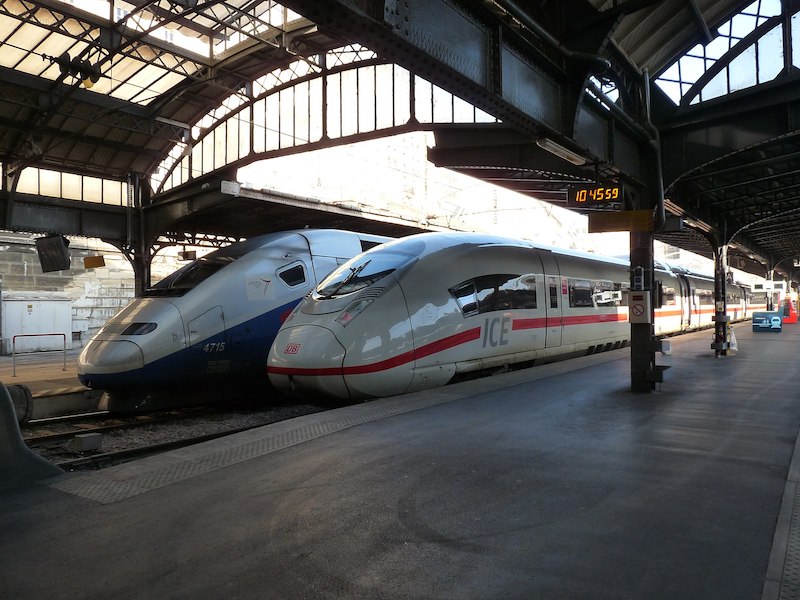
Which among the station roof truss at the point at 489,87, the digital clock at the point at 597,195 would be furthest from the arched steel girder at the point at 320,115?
the digital clock at the point at 597,195

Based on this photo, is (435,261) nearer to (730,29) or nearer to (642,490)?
(642,490)

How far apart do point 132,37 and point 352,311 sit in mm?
12043

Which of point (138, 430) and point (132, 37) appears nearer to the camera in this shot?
point (138, 430)

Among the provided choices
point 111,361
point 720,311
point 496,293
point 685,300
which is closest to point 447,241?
point 496,293

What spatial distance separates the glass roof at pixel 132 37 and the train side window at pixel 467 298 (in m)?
9.99

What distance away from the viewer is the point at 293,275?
1018 centimetres

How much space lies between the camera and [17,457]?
4473 millimetres

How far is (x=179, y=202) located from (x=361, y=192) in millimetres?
19422

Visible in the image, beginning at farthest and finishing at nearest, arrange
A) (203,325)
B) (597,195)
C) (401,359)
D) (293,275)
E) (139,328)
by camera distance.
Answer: (293,275)
(203,325)
(139,328)
(597,195)
(401,359)

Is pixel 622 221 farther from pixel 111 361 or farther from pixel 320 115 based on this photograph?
pixel 320 115

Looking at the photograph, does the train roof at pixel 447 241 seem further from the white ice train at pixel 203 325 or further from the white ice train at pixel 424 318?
the white ice train at pixel 203 325

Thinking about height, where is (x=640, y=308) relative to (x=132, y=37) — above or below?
below

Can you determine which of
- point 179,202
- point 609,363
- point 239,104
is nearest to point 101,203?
point 179,202

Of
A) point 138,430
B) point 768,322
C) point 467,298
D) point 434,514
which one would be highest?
point 467,298
